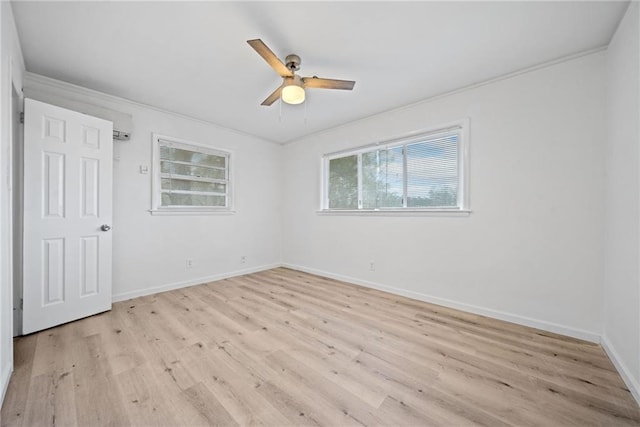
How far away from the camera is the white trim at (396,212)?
2.86m

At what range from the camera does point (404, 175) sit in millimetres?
3371

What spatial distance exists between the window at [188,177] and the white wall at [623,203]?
4.46 metres

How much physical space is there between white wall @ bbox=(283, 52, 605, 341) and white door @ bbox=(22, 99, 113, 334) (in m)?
3.39

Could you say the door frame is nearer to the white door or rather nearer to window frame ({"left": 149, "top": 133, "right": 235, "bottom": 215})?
the white door

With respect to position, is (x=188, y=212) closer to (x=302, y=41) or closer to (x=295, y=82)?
(x=295, y=82)

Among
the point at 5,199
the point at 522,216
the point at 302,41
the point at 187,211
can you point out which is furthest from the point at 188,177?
the point at 522,216

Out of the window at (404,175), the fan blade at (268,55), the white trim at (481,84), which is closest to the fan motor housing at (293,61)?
the fan blade at (268,55)

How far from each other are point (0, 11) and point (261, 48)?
1568 millimetres

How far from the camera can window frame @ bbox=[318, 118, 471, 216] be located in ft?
9.20

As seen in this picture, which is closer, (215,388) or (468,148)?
(215,388)

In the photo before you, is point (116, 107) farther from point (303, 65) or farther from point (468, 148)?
point (468, 148)

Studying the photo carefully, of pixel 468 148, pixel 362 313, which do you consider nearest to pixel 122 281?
pixel 362 313

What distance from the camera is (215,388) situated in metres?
1.56

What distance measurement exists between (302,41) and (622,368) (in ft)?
10.9
